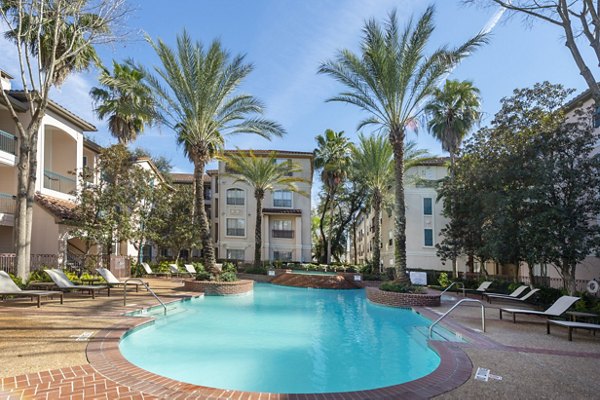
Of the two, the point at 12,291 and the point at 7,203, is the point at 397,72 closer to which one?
the point at 12,291

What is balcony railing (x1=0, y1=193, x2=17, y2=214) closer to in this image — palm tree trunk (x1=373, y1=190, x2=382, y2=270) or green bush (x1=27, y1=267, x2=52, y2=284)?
green bush (x1=27, y1=267, x2=52, y2=284)

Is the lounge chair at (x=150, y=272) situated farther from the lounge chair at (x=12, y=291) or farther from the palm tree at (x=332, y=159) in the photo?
the palm tree at (x=332, y=159)

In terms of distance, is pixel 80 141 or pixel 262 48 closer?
pixel 262 48

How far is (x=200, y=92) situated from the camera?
58.6 ft

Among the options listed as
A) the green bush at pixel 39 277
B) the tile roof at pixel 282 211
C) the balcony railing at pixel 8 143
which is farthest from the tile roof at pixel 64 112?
the tile roof at pixel 282 211

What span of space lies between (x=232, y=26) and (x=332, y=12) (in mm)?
4938

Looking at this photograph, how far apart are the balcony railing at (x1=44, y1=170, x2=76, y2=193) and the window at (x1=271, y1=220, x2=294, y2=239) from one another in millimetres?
20092

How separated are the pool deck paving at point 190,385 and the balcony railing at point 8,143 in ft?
47.4

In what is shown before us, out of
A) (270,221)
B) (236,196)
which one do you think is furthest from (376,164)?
(236,196)

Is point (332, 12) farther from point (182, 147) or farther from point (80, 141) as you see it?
point (182, 147)

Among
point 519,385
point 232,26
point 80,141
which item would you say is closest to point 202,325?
point 519,385

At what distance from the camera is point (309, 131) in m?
39.0

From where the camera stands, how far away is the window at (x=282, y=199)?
41.0 metres

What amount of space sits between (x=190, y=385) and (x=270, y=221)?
35.1 m
